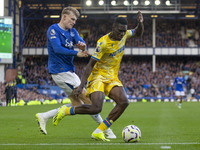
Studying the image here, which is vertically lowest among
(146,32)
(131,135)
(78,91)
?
(131,135)

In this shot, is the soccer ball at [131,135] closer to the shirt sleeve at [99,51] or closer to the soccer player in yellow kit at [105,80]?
the soccer player in yellow kit at [105,80]

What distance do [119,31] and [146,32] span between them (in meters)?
47.2

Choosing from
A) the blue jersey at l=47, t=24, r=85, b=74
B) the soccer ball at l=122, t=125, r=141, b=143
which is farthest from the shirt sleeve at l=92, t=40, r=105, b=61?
the soccer ball at l=122, t=125, r=141, b=143

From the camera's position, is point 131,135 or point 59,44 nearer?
point 131,135

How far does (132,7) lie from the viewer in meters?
46.7

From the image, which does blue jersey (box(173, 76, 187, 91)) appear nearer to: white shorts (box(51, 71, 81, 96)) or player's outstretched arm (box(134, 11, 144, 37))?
player's outstretched arm (box(134, 11, 144, 37))

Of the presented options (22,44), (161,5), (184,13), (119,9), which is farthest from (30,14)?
(184,13)

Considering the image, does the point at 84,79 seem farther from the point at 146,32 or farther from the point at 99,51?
the point at 146,32

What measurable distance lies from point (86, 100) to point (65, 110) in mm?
486

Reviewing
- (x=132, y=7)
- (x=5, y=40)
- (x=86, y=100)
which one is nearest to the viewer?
(x=86, y=100)

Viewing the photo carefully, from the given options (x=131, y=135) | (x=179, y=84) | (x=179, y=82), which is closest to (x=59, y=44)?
(x=131, y=135)

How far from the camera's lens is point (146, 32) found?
53.7 metres

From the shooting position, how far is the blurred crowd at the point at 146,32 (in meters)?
52.5

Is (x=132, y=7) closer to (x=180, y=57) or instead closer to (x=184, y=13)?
(x=184, y=13)
